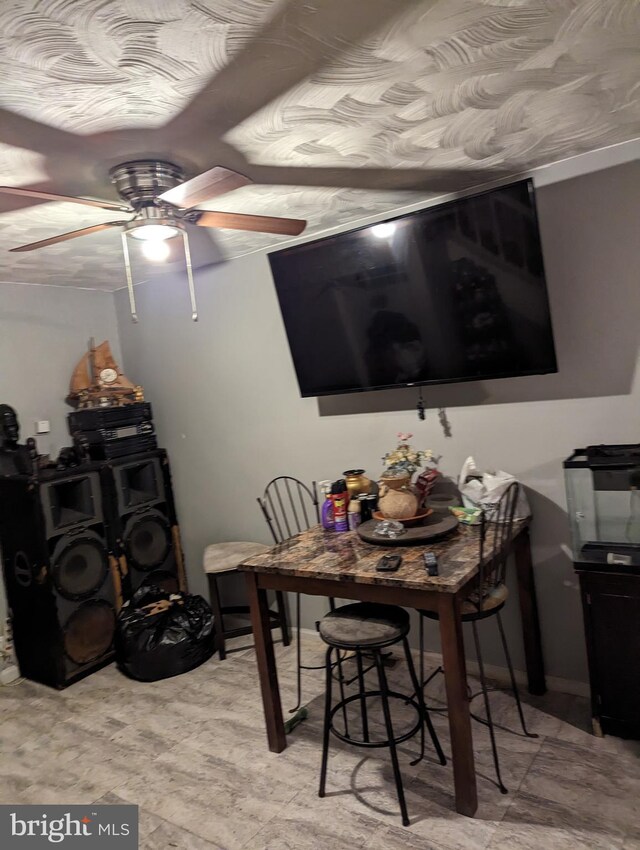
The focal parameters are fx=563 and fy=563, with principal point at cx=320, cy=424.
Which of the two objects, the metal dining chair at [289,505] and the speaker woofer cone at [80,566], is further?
the metal dining chair at [289,505]

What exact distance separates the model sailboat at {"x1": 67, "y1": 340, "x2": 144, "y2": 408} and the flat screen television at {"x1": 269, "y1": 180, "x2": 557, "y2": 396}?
4.56 ft

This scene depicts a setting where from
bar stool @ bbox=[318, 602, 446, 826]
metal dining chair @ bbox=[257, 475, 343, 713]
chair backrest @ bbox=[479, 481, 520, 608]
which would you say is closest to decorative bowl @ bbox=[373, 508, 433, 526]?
chair backrest @ bbox=[479, 481, 520, 608]

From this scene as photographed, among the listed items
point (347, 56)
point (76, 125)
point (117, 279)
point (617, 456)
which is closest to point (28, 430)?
point (117, 279)

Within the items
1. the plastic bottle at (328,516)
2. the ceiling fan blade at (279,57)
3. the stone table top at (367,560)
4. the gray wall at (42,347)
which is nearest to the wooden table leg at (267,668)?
the stone table top at (367,560)

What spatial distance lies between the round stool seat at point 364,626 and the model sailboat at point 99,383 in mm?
2190

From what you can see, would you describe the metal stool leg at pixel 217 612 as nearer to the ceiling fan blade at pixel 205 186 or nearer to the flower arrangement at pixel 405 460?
the flower arrangement at pixel 405 460

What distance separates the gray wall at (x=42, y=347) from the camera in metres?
3.33

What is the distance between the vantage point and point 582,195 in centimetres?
230

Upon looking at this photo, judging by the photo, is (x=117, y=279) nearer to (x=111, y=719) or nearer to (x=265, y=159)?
(x=265, y=159)

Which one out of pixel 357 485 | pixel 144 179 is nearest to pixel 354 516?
pixel 357 485

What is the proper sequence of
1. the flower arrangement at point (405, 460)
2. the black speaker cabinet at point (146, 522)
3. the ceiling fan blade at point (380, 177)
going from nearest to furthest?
the ceiling fan blade at point (380, 177) < the flower arrangement at point (405, 460) < the black speaker cabinet at point (146, 522)

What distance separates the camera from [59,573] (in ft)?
9.89

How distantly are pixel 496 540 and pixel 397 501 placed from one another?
1.43ft

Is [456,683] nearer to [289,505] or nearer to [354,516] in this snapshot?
[354,516]
